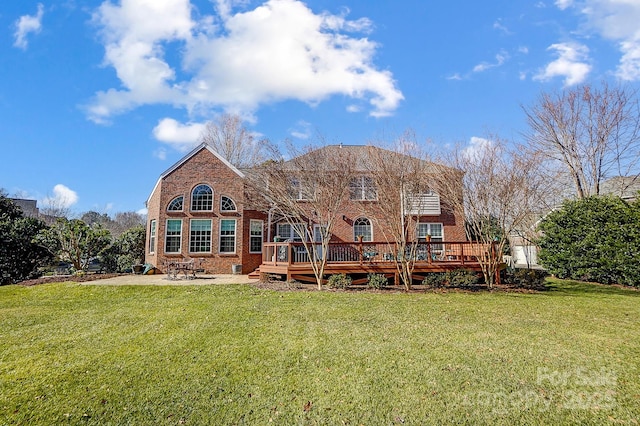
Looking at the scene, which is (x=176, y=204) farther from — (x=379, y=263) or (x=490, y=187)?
(x=490, y=187)

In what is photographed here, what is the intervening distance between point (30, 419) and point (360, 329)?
4826 millimetres

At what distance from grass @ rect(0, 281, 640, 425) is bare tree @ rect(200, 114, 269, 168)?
23.1m

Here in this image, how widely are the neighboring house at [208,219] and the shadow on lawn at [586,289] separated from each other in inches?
208

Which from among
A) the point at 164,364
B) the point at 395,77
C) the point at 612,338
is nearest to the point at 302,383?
the point at 164,364

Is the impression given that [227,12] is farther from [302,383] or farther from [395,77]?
[302,383]

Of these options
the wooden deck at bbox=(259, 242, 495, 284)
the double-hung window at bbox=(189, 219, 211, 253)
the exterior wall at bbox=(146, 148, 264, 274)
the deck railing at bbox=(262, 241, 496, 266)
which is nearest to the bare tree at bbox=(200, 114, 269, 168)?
the exterior wall at bbox=(146, 148, 264, 274)

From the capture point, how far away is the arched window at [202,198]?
1753 cm

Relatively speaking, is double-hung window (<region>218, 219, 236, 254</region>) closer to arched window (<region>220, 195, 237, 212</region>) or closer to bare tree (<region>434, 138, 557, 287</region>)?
arched window (<region>220, 195, 237, 212</region>)

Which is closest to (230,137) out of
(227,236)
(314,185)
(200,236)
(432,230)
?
(200,236)

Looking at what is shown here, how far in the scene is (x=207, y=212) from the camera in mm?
17406

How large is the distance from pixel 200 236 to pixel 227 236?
1.38m

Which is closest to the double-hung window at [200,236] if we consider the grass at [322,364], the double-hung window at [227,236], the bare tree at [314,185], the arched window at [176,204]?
the double-hung window at [227,236]

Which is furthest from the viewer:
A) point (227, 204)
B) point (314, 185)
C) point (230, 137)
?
point (230, 137)

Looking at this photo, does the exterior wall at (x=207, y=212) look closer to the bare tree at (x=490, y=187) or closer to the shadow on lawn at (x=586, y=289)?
the bare tree at (x=490, y=187)
